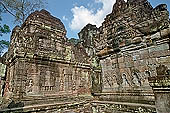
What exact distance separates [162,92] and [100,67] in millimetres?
3280

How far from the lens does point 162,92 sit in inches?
86.8

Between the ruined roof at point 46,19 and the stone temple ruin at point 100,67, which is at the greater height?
the ruined roof at point 46,19

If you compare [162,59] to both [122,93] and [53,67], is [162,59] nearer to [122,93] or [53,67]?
[122,93]

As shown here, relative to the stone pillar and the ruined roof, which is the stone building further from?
the stone pillar

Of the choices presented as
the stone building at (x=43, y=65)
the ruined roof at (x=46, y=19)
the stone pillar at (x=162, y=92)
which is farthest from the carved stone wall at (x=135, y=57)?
the ruined roof at (x=46, y=19)

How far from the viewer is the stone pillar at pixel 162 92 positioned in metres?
2.12

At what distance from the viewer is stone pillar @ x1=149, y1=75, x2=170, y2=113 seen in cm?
212

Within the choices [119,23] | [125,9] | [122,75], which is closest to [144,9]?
[125,9]

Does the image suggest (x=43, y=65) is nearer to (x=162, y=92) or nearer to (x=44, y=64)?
(x=44, y=64)

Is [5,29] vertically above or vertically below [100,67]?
above

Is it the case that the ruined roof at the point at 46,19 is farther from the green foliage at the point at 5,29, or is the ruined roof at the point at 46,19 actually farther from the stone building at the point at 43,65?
the green foliage at the point at 5,29

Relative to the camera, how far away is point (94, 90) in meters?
5.21

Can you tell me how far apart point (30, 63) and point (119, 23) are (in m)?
5.91

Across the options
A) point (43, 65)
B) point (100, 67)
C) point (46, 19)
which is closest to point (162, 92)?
point (100, 67)
